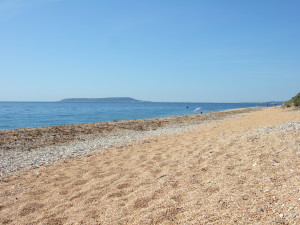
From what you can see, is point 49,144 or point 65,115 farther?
point 65,115

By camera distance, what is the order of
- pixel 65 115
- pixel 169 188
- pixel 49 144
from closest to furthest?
1. pixel 169 188
2. pixel 49 144
3. pixel 65 115

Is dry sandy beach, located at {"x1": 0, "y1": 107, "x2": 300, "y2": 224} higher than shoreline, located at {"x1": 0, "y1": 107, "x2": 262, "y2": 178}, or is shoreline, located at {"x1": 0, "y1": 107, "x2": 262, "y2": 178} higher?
dry sandy beach, located at {"x1": 0, "y1": 107, "x2": 300, "y2": 224}

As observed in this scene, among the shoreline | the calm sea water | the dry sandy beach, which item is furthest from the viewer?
the calm sea water

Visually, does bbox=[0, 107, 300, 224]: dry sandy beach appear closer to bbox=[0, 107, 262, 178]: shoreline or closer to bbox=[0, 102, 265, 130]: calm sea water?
bbox=[0, 107, 262, 178]: shoreline

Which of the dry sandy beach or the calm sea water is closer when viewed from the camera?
the dry sandy beach

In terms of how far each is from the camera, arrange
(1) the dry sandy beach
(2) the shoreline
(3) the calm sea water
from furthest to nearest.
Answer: (3) the calm sea water
(2) the shoreline
(1) the dry sandy beach

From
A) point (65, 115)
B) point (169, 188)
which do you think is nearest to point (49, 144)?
point (169, 188)

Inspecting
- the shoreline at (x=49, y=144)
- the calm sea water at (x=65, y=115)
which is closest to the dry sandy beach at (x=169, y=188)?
the shoreline at (x=49, y=144)

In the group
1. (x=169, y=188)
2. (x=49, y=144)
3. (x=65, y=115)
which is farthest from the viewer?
(x=65, y=115)

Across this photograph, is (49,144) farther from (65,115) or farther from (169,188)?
(65,115)

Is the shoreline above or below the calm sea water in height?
below

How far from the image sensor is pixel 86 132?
18.3m

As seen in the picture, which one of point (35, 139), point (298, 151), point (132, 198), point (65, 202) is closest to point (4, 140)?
point (35, 139)

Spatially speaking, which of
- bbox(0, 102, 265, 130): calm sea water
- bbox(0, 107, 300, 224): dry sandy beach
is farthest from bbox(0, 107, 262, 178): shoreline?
bbox(0, 102, 265, 130): calm sea water
